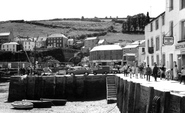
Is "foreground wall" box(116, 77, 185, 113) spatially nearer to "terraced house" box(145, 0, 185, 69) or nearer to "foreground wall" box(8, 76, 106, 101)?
"terraced house" box(145, 0, 185, 69)

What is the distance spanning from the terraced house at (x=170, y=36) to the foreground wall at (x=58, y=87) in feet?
27.8

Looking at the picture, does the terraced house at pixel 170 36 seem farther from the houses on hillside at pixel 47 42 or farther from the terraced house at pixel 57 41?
the houses on hillside at pixel 47 42

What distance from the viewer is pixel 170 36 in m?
27.4

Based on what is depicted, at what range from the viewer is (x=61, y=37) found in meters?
143

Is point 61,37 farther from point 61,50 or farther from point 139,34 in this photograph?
point 139,34

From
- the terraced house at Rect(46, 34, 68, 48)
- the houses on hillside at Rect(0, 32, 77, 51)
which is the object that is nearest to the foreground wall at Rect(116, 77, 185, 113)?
the houses on hillside at Rect(0, 32, 77, 51)

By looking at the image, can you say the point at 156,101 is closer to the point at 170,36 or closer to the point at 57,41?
the point at 170,36

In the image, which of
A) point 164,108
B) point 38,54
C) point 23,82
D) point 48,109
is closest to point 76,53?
point 38,54

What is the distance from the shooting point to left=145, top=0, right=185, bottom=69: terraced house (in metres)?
27.4

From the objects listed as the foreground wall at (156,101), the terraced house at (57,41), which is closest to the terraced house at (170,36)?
the foreground wall at (156,101)

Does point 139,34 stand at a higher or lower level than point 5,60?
higher

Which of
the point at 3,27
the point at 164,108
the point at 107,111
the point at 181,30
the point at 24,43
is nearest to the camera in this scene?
the point at 164,108

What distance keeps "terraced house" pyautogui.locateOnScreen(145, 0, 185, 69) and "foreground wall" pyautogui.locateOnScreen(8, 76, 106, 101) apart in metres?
8.46

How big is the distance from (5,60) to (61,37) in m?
33.6
